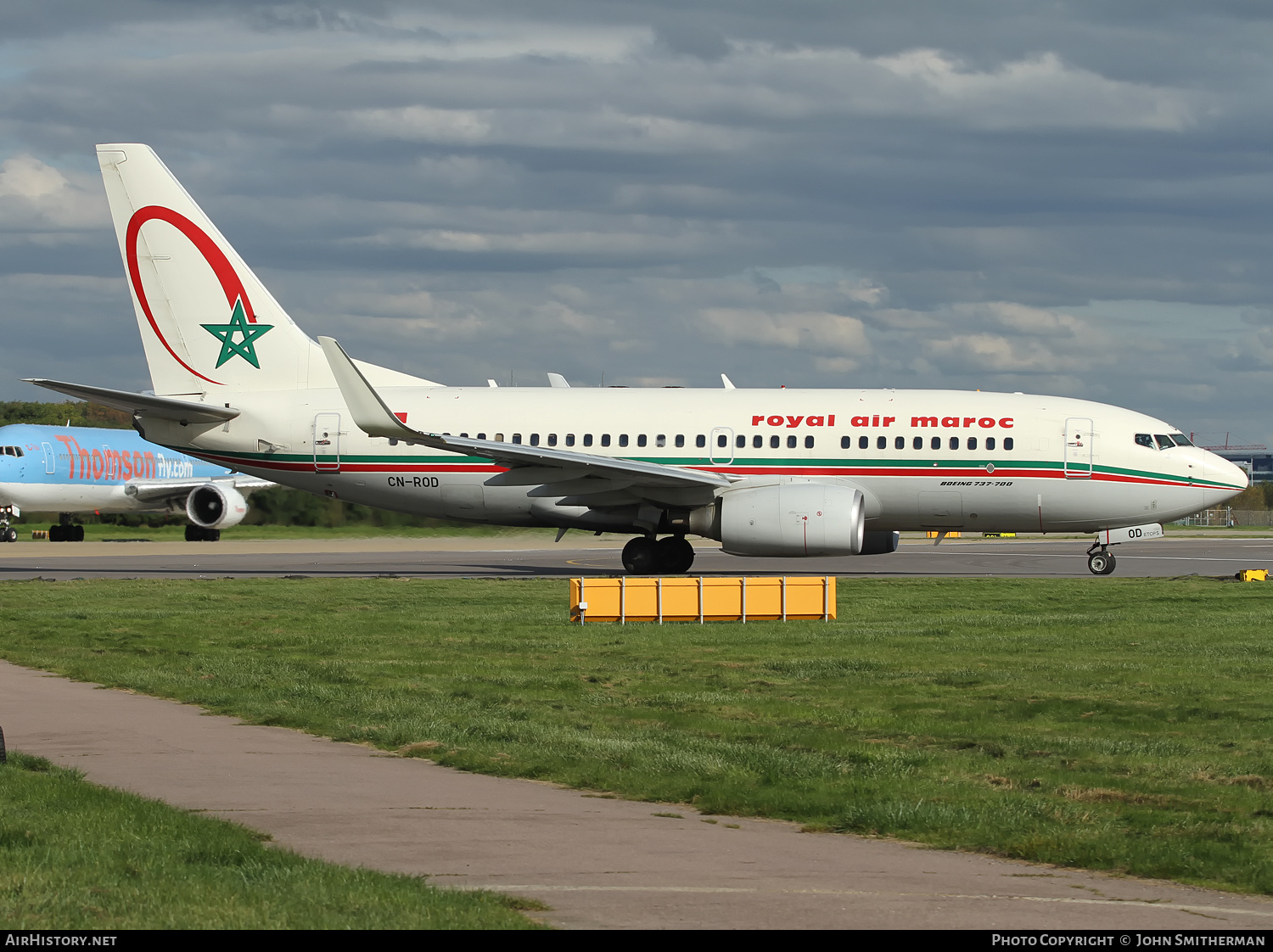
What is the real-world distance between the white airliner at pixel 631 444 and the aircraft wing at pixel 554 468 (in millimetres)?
54

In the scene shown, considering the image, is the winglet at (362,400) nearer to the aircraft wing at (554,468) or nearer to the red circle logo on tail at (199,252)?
the aircraft wing at (554,468)

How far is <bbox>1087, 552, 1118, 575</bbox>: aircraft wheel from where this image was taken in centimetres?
3203

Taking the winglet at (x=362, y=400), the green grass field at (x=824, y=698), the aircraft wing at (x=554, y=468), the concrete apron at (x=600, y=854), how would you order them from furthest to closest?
the aircraft wing at (x=554, y=468) → the winglet at (x=362, y=400) → the green grass field at (x=824, y=698) → the concrete apron at (x=600, y=854)

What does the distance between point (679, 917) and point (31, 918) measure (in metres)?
2.73

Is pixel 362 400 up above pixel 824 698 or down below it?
above

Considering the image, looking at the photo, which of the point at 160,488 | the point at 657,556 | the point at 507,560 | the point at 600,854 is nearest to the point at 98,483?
the point at 160,488

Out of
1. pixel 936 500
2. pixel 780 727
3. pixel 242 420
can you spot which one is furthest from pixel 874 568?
pixel 780 727

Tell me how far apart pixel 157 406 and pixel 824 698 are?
69.6ft

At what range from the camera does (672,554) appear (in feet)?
99.6

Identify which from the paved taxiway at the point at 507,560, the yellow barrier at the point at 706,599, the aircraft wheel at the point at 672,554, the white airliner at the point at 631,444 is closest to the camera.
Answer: the yellow barrier at the point at 706,599

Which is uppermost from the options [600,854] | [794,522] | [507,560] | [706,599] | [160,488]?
[160,488]

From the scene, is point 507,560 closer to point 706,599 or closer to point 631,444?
point 631,444

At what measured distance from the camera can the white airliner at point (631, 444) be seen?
94.2 feet

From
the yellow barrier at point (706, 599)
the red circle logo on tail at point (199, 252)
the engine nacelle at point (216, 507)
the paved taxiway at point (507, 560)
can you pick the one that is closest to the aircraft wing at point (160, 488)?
the engine nacelle at point (216, 507)
